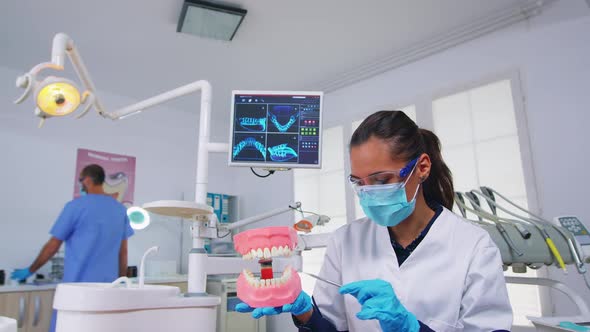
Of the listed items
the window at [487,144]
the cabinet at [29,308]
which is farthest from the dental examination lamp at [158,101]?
the cabinet at [29,308]

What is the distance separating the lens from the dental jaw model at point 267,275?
1022 mm

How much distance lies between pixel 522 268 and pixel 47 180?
383 cm

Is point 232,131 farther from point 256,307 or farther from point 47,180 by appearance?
point 47,180

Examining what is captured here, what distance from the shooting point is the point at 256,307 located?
1024 mm

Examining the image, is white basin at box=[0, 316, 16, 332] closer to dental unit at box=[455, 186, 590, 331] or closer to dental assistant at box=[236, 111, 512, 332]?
dental assistant at box=[236, 111, 512, 332]

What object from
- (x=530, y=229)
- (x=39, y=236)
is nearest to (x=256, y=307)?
(x=530, y=229)

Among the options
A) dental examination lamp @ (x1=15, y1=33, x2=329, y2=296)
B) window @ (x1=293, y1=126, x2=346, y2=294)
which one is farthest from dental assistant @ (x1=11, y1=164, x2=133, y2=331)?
window @ (x1=293, y1=126, x2=346, y2=294)

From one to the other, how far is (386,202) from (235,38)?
2521 millimetres

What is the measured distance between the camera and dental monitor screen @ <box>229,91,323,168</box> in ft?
5.25

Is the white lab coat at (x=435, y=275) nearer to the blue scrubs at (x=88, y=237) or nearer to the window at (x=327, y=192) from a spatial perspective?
the blue scrubs at (x=88, y=237)

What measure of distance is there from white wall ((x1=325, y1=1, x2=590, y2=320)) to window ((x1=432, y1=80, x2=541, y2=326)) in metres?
0.11

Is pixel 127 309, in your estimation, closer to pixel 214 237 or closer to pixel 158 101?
pixel 214 237

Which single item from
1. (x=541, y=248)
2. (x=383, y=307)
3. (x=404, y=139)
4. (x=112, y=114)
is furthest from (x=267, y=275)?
(x=541, y=248)

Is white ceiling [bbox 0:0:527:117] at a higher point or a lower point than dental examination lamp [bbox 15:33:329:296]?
higher
